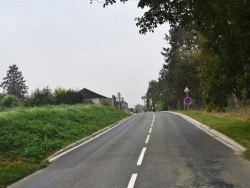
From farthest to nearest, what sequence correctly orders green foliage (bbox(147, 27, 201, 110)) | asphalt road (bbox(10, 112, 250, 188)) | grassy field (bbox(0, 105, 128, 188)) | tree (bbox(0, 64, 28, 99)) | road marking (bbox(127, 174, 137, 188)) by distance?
tree (bbox(0, 64, 28, 99)), green foliage (bbox(147, 27, 201, 110)), grassy field (bbox(0, 105, 128, 188)), asphalt road (bbox(10, 112, 250, 188)), road marking (bbox(127, 174, 137, 188))

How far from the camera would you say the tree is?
365 ft

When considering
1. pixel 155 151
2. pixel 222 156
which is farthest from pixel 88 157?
pixel 222 156

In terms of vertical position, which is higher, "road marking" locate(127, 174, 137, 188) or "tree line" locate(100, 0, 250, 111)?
"tree line" locate(100, 0, 250, 111)

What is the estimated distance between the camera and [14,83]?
11250 centimetres

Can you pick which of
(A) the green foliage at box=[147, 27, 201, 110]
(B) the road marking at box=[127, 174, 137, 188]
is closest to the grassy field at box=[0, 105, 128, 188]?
(B) the road marking at box=[127, 174, 137, 188]

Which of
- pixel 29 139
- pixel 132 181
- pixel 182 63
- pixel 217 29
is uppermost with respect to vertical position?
pixel 182 63

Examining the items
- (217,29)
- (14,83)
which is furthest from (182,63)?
(14,83)

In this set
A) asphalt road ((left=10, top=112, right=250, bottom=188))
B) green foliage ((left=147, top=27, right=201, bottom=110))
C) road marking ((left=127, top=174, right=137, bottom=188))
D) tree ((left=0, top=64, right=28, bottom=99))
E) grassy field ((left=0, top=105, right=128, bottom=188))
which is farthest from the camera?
tree ((left=0, top=64, right=28, bottom=99))

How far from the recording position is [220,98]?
20.1 metres

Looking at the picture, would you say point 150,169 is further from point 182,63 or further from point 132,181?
point 182,63

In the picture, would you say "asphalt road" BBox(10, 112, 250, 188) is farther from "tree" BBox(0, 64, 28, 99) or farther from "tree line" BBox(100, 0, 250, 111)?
"tree" BBox(0, 64, 28, 99)


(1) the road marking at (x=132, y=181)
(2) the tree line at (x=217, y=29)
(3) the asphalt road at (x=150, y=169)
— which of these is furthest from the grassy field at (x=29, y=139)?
(2) the tree line at (x=217, y=29)

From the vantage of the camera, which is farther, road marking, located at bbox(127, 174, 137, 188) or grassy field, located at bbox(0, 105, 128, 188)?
grassy field, located at bbox(0, 105, 128, 188)

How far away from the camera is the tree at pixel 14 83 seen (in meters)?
111
